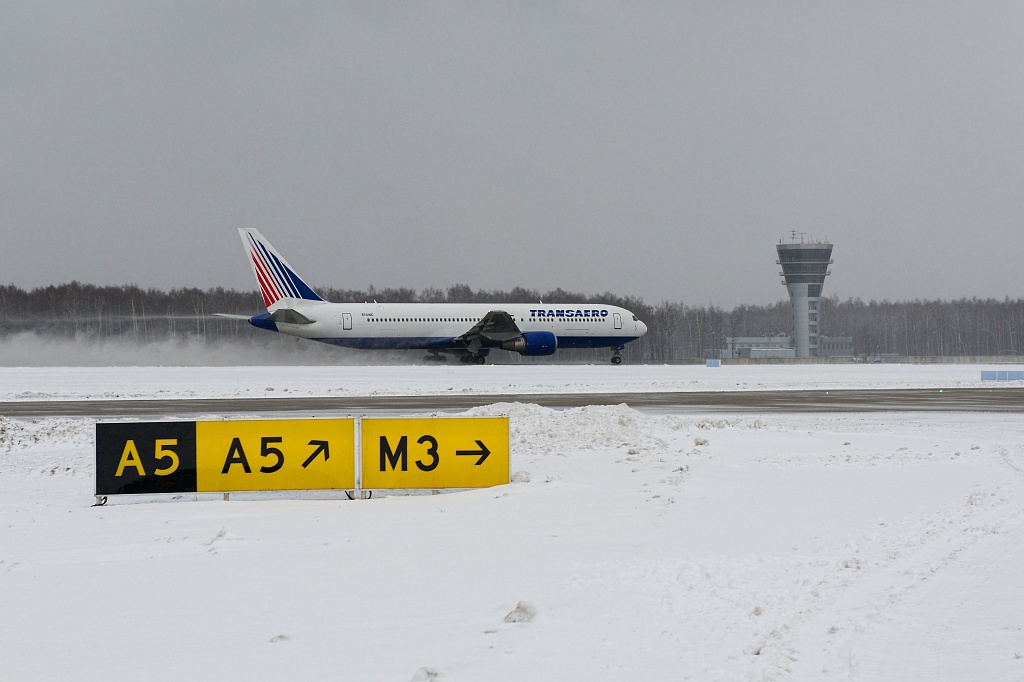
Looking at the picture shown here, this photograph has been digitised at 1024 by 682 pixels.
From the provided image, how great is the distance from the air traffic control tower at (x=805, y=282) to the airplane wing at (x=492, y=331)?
62.5 metres

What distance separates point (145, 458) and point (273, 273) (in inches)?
1789

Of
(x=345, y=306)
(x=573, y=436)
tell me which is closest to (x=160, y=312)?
(x=345, y=306)

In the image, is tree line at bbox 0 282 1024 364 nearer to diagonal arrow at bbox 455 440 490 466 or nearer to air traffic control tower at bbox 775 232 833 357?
air traffic control tower at bbox 775 232 833 357

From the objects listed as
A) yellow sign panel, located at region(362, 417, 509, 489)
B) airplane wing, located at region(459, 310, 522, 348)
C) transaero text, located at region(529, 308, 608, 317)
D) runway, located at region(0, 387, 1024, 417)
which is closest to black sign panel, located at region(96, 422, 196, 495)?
yellow sign panel, located at region(362, 417, 509, 489)

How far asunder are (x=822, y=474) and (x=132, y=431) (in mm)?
10141

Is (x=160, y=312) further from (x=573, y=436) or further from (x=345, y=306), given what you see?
(x=573, y=436)

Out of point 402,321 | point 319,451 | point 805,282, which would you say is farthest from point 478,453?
point 805,282

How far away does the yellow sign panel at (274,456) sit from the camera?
13.0 meters

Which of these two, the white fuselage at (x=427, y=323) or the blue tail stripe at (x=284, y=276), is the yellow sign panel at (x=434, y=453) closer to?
the white fuselage at (x=427, y=323)

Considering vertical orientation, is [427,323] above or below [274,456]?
above

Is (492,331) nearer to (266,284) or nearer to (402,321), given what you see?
(402,321)

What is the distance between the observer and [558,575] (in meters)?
7.97

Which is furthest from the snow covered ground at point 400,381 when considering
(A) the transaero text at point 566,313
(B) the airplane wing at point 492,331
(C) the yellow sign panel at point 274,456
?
(C) the yellow sign panel at point 274,456

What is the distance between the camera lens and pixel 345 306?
55875 millimetres
